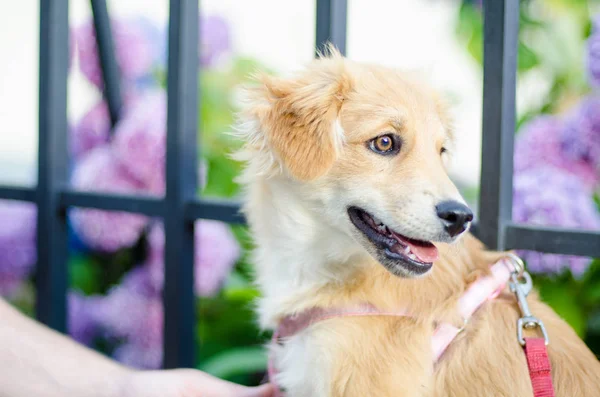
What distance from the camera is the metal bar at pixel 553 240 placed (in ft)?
4.83

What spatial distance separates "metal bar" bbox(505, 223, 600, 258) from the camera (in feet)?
4.83

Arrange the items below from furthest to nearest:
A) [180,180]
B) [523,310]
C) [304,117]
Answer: [180,180] < [304,117] < [523,310]

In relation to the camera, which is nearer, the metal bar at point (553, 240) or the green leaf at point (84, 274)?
the metal bar at point (553, 240)

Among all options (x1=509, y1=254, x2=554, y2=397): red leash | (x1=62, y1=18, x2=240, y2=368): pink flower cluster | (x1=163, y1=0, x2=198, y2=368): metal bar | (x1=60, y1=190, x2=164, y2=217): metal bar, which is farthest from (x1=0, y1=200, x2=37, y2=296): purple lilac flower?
(x1=509, y1=254, x2=554, y2=397): red leash

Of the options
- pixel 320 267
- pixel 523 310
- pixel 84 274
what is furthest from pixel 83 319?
pixel 523 310

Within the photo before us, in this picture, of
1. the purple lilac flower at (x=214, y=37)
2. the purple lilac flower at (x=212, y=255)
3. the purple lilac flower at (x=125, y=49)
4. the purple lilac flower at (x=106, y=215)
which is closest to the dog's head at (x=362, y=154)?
the purple lilac flower at (x=212, y=255)

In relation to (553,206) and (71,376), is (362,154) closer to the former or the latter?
(553,206)

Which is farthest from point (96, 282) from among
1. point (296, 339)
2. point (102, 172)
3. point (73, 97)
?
point (296, 339)

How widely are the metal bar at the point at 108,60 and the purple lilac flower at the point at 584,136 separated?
6.59 ft

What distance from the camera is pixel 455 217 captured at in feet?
4.32

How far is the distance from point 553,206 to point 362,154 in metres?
0.63

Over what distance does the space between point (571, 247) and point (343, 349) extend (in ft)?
2.00

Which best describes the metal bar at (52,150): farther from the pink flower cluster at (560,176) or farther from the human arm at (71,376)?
the pink flower cluster at (560,176)

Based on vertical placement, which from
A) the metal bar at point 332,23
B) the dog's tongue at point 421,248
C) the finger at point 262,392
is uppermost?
the metal bar at point 332,23
